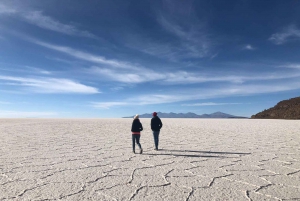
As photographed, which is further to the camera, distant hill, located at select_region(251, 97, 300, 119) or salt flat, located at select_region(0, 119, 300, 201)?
distant hill, located at select_region(251, 97, 300, 119)

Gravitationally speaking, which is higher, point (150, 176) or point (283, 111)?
point (283, 111)

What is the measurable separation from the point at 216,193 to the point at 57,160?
4.70 m

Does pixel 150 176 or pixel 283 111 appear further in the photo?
pixel 283 111

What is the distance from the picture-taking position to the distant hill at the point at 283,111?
152 ft

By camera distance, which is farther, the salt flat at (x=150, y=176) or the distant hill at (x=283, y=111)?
the distant hill at (x=283, y=111)

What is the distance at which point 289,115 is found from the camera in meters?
45.8

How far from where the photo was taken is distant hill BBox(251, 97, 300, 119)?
4644 centimetres

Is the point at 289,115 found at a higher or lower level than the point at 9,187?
higher

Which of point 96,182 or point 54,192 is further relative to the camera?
point 96,182

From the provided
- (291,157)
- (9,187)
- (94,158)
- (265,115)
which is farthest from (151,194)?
(265,115)

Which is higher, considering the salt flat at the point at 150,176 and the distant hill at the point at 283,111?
the distant hill at the point at 283,111

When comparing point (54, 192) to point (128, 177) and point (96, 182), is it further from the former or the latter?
point (128, 177)

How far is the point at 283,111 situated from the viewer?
50.6 meters

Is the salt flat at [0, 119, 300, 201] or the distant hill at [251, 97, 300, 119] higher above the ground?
the distant hill at [251, 97, 300, 119]
